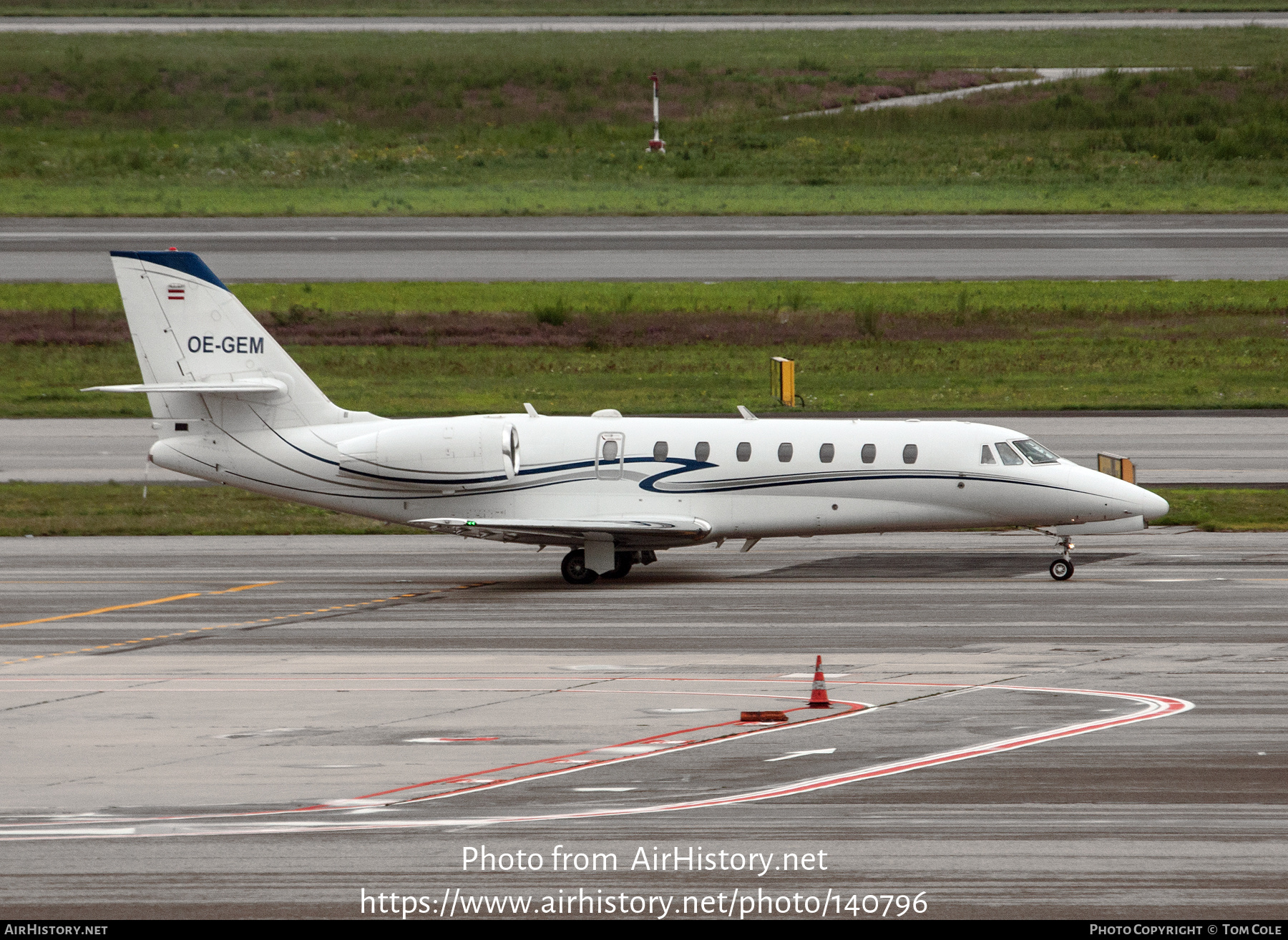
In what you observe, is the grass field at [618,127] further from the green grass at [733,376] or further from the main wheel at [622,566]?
the main wheel at [622,566]

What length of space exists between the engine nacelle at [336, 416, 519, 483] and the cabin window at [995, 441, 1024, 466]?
29.8 feet

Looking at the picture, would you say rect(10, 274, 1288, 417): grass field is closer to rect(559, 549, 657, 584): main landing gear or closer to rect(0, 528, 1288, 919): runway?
rect(559, 549, 657, 584): main landing gear

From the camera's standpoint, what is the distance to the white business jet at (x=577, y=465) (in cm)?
2972

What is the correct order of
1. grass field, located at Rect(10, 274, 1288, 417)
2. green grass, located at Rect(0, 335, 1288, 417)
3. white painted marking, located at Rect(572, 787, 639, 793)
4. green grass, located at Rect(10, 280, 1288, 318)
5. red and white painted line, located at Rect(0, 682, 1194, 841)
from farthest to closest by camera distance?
1. green grass, located at Rect(10, 280, 1288, 318)
2. grass field, located at Rect(10, 274, 1288, 417)
3. green grass, located at Rect(0, 335, 1288, 417)
4. white painted marking, located at Rect(572, 787, 639, 793)
5. red and white painted line, located at Rect(0, 682, 1194, 841)

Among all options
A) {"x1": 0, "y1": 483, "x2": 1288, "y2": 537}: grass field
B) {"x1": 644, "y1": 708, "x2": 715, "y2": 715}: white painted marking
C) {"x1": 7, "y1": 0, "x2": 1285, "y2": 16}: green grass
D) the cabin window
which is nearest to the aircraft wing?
the cabin window

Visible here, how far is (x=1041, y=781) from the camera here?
54.7 feet

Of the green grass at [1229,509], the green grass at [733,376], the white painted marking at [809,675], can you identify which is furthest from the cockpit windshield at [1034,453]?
the green grass at [733,376]

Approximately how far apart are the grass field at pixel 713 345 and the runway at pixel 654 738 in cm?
1752

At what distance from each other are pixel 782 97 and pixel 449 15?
36.0 m

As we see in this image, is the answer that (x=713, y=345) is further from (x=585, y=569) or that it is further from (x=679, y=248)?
(x=585, y=569)

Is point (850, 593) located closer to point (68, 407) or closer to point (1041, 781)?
point (1041, 781)

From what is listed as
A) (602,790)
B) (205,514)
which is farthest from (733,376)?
(602,790)

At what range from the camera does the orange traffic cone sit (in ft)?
65.6

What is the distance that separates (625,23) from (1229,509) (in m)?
85.6
